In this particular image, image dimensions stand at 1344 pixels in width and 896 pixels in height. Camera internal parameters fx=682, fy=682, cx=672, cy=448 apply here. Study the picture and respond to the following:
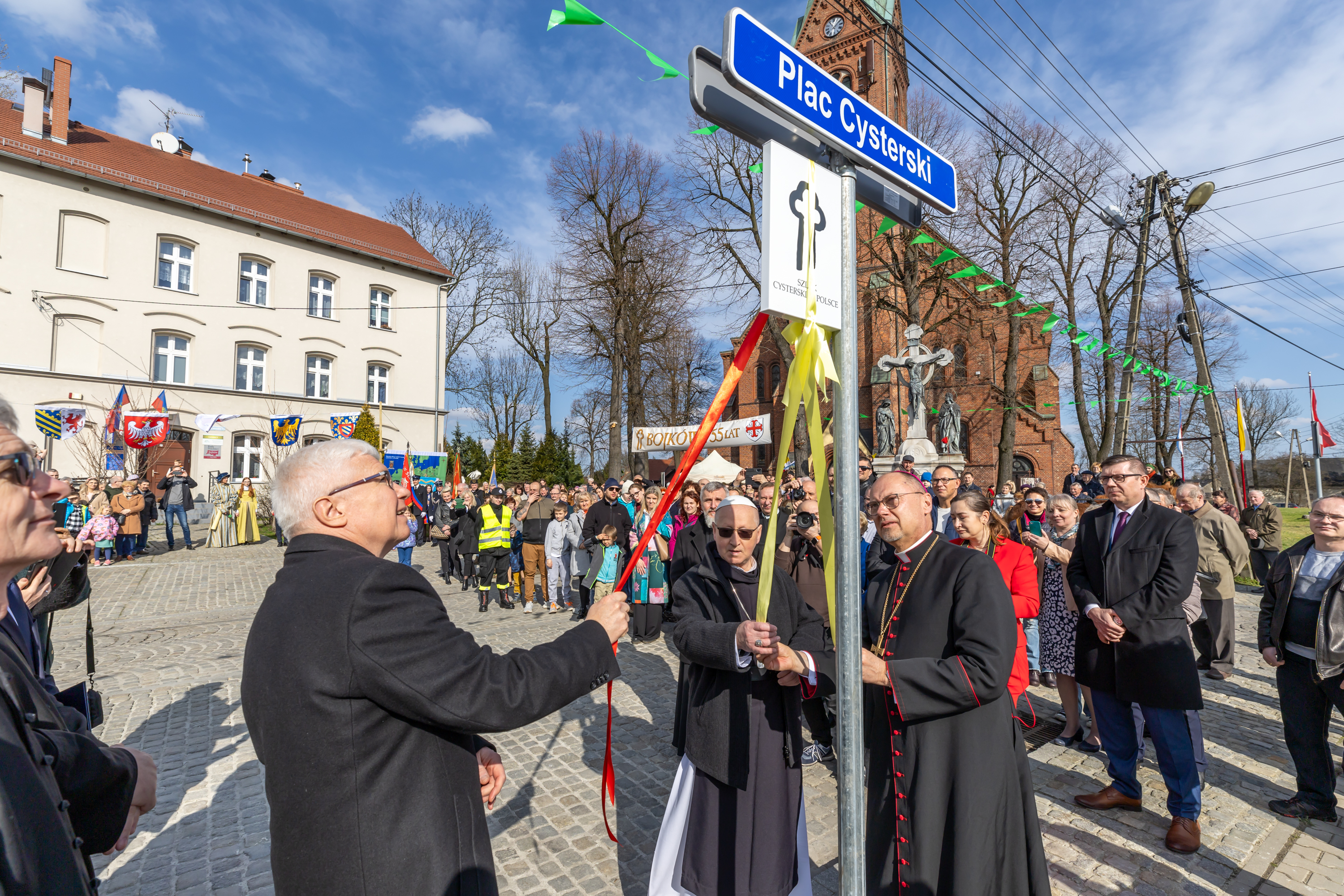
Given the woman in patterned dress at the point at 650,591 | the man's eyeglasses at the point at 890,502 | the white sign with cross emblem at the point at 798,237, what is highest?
the white sign with cross emblem at the point at 798,237

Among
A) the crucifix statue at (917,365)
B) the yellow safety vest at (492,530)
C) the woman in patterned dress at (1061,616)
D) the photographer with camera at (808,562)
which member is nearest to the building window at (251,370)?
the yellow safety vest at (492,530)

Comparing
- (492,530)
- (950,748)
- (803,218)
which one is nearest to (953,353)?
(492,530)

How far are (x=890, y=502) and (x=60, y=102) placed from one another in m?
34.4

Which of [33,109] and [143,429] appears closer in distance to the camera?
[143,429]

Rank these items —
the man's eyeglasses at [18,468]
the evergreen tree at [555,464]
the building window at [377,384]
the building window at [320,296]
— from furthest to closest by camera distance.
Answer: the evergreen tree at [555,464] → the building window at [377,384] → the building window at [320,296] → the man's eyeglasses at [18,468]

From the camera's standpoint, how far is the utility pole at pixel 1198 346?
13.7 m

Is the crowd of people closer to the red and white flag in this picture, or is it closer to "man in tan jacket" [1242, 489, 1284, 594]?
"man in tan jacket" [1242, 489, 1284, 594]

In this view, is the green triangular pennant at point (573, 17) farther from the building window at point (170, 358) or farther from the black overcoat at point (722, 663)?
the building window at point (170, 358)

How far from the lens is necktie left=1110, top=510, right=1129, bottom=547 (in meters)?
4.09

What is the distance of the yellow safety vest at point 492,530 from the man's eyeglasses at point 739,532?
27.1 ft

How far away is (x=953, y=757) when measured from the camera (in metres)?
2.45

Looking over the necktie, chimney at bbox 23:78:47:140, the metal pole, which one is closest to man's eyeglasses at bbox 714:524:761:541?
the metal pole

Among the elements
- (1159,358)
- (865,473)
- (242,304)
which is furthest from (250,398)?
(1159,358)

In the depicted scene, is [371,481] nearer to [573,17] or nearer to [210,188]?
[573,17]
